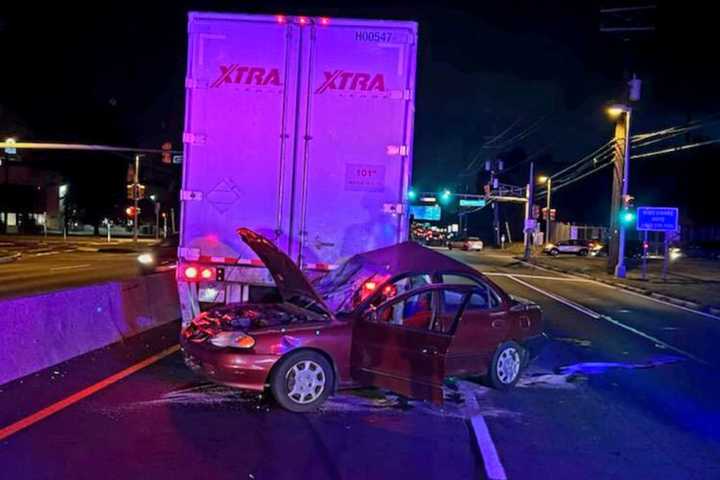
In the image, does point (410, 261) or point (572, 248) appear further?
point (572, 248)

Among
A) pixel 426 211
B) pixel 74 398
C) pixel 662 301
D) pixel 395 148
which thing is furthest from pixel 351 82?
pixel 426 211

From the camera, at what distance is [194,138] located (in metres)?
9.34

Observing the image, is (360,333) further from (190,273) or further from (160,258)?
(160,258)

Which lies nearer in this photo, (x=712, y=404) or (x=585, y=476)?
(x=585, y=476)

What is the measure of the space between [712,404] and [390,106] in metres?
5.02

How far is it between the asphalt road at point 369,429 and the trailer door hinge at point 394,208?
2.23m

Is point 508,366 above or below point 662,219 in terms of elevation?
below

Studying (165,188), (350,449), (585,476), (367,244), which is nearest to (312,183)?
(367,244)

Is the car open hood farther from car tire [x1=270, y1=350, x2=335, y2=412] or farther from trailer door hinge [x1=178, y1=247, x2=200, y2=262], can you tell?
trailer door hinge [x1=178, y1=247, x2=200, y2=262]

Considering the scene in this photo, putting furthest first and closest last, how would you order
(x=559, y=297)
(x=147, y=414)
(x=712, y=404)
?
(x=559, y=297) → (x=712, y=404) → (x=147, y=414)

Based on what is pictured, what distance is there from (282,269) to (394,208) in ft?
6.43

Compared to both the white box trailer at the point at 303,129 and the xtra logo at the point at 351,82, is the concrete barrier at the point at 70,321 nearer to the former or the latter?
the white box trailer at the point at 303,129

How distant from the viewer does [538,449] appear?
6176mm

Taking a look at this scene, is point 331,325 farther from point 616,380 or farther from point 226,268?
point 616,380
